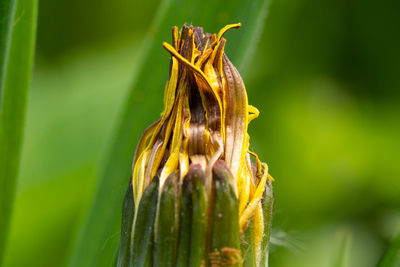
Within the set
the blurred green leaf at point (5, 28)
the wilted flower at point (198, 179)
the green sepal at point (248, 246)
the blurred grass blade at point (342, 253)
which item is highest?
the blurred green leaf at point (5, 28)

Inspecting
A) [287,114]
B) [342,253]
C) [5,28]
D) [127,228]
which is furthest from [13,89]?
[287,114]

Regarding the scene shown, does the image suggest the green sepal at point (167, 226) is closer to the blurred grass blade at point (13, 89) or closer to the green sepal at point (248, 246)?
the green sepal at point (248, 246)

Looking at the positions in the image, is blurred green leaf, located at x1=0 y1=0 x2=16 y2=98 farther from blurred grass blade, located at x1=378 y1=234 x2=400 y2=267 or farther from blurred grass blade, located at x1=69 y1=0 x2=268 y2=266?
blurred grass blade, located at x1=378 y1=234 x2=400 y2=267

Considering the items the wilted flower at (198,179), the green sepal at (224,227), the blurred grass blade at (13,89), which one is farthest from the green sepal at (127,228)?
the blurred grass blade at (13,89)

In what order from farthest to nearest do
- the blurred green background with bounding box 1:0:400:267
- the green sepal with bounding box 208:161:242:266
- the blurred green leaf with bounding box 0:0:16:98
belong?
the blurred green background with bounding box 1:0:400:267 → the blurred green leaf with bounding box 0:0:16:98 → the green sepal with bounding box 208:161:242:266

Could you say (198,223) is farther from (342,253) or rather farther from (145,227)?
(342,253)

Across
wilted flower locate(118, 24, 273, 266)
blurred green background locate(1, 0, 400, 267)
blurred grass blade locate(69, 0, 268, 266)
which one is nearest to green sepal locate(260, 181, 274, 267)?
wilted flower locate(118, 24, 273, 266)
